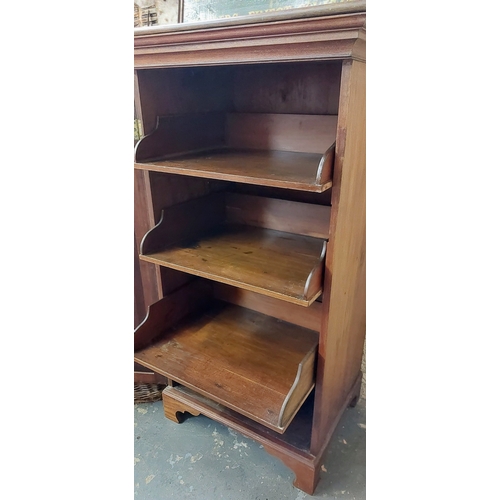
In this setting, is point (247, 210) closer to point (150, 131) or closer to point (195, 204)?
point (195, 204)

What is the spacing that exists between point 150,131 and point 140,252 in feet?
1.25

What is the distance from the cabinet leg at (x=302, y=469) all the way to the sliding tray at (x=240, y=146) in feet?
2.96

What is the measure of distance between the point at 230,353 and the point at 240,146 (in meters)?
0.74

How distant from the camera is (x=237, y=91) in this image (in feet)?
4.40

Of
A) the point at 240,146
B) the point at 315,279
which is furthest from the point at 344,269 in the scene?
the point at 240,146

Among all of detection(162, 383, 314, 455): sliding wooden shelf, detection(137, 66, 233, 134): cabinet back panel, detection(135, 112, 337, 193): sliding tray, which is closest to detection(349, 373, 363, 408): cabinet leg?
detection(162, 383, 314, 455): sliding wooden shelf

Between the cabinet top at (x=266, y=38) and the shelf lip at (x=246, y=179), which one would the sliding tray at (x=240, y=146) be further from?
the cabinet top at (x=266, y=38)

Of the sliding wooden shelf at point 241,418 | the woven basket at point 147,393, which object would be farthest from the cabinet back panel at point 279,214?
the woven basket at point 147,393

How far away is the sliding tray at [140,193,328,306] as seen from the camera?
1017 millimetres

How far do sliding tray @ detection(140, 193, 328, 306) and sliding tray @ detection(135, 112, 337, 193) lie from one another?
0.18 metres

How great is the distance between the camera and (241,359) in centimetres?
125

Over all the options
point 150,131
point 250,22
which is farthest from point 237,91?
point 250,22

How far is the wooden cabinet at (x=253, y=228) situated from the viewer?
922 millimetres

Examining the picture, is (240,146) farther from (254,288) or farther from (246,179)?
(254,288)
